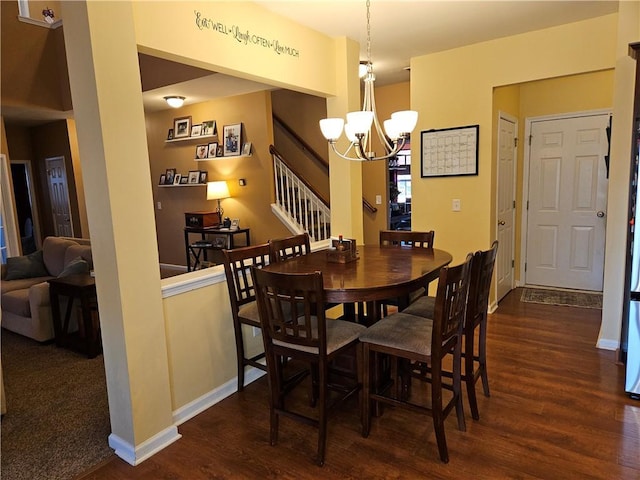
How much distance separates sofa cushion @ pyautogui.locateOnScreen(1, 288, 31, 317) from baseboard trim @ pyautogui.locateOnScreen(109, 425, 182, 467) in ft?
7.40

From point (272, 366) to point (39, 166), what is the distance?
24.7ft

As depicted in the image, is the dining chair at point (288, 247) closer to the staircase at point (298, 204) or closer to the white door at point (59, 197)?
the staircase at point (298, 204)

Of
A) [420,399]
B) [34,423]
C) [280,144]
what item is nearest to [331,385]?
[420,399]

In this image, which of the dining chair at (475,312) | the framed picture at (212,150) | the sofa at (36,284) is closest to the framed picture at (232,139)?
the framed picture at (212,150)

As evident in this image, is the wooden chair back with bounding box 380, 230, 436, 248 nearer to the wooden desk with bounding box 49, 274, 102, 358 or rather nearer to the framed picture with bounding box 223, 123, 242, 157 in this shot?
the wooden desk with bounding box 49, 274, 102, 358

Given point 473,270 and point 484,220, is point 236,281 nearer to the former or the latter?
point 473,270

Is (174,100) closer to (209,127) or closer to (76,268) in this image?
(209,127)

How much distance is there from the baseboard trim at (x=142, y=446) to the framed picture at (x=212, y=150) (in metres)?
4.53

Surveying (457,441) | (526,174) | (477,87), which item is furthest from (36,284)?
(526,174)

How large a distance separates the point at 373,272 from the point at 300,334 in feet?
1.89

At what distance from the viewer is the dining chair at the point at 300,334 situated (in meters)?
1.95

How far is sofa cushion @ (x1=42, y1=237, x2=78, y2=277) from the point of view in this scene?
4.59 m

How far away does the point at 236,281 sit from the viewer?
2.70 metres

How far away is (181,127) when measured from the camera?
6.50m
